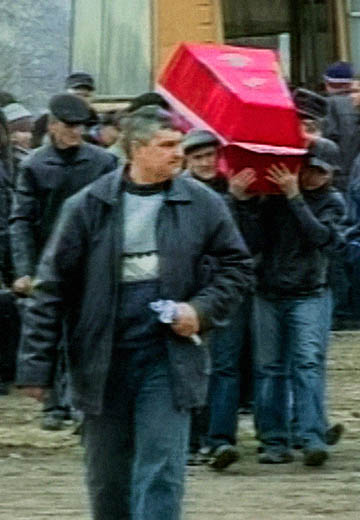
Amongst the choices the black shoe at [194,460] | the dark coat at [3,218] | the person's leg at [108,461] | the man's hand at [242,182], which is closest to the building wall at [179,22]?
the dark coat at [3,218]

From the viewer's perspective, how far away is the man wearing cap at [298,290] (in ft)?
42.7

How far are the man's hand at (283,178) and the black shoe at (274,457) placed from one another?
1.53 metres

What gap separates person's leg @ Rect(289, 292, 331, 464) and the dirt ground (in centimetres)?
22

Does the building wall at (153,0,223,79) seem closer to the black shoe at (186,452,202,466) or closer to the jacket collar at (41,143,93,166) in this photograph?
the jacket collar at (41,143,93,166)

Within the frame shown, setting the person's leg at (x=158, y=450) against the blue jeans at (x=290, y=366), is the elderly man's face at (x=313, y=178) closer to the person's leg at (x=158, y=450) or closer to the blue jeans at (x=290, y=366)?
the blue jeans at (x=290, y=366)

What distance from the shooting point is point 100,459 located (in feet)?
29.9

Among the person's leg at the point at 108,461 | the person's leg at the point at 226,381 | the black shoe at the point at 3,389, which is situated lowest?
the black shoe at the point at 3,389

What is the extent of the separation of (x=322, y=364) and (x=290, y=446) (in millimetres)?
580

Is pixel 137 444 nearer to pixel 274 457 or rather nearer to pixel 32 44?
pixel 274 457

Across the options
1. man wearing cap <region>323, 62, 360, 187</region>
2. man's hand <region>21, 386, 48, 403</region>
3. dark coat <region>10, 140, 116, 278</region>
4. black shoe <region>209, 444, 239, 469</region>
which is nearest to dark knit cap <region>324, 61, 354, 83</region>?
man wearing cap <region>323, 62, 360, 187</region>

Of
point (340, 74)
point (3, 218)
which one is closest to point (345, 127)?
point (340, 74)

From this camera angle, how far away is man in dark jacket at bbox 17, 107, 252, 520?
899 centimetres

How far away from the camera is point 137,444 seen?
29.7ft

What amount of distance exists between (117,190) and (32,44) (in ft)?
58.9
